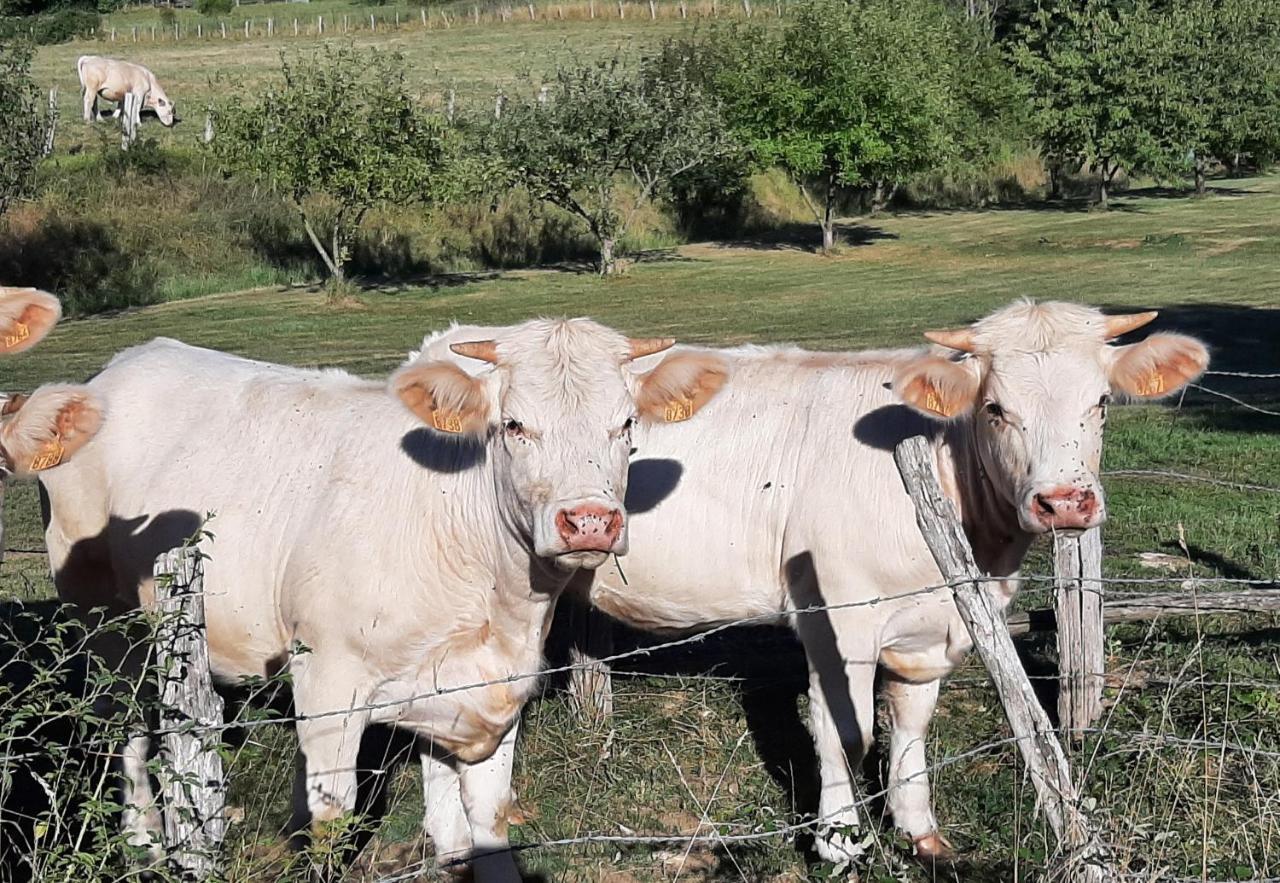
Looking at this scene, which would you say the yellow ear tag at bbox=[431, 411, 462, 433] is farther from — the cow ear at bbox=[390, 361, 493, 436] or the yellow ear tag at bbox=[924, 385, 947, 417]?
the yellow ear tag at bbox=[924, 385, 947, 417]

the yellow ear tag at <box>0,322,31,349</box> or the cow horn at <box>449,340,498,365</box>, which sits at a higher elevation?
the yellow ear tag at <box>0,322,31,349</box>

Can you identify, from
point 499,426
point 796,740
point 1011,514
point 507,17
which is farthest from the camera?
point 507,17

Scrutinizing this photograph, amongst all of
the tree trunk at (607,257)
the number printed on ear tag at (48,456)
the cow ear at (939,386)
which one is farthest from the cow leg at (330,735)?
the tree trunk at (607,257)

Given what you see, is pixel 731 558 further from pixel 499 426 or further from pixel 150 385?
pixel 150 385

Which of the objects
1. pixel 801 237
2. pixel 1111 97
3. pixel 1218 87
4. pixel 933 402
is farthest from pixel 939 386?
pixel 1218 87

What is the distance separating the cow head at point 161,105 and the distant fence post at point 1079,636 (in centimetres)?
4405

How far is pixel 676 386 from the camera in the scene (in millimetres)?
5301

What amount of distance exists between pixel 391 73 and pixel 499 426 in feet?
94.4

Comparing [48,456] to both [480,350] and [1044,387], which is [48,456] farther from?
[1044,387]

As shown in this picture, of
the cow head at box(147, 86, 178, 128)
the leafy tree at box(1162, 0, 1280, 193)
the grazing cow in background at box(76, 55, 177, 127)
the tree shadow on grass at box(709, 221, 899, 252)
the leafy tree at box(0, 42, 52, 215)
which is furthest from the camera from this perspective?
the leafy tree at box(1162, 0, 1280, 193)

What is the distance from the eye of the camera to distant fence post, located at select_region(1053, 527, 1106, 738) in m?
6.26

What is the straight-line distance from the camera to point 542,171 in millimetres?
35531

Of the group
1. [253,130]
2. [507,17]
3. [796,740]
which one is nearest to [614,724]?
[796,740]

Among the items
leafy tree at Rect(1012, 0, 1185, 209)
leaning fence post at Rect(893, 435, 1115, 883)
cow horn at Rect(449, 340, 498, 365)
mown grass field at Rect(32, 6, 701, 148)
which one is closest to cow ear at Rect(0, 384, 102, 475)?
cow horn at Rect(449, 340, 498, 365)
